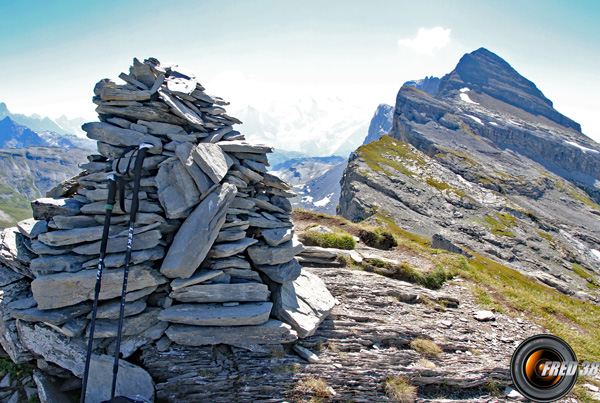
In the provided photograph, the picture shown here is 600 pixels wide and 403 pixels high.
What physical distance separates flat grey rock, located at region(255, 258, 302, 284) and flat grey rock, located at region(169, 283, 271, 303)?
764mm

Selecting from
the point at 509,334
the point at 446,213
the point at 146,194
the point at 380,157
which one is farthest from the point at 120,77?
the point at 380,157

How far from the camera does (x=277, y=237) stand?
1380 cm

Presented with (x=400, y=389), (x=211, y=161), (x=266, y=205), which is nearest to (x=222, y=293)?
(x=266, y=205)

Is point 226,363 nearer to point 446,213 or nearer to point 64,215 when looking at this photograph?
point 64,215

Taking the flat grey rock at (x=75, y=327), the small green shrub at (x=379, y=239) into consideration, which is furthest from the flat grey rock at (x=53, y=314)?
the small green shrub at (x=379, y=239)

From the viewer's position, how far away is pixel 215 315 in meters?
11.5

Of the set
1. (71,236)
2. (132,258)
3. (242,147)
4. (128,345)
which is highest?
(242,147)

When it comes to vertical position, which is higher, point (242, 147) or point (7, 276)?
point (242, 147)

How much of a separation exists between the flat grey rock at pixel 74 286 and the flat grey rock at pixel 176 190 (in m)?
2.54

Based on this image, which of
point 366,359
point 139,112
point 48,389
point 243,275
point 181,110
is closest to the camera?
point 48,389

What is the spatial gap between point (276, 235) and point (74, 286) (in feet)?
25.1

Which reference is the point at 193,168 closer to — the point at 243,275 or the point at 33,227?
the point at 243,275

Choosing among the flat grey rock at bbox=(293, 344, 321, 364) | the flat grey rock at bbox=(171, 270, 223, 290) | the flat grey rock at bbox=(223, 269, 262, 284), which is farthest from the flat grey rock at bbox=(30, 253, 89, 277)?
the flat grey rock at bbox=(293, 344, 321, 364)

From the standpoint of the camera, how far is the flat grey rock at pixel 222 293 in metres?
11.8
